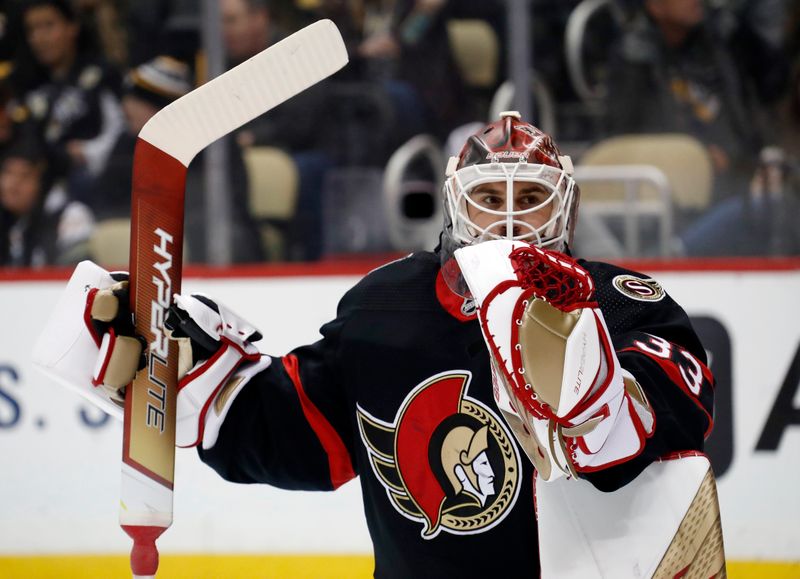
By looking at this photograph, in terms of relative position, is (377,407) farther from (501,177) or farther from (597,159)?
(597,159)

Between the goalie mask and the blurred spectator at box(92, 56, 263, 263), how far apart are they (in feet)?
5.59

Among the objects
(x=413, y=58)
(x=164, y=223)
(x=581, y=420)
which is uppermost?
(x=413, y=58)

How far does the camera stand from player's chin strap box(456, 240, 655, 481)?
1475 millimetres

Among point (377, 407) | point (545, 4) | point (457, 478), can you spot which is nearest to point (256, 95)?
point (377, 407)

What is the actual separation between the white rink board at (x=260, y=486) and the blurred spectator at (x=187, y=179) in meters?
0.41

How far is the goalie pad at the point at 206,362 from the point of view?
1.90 metres

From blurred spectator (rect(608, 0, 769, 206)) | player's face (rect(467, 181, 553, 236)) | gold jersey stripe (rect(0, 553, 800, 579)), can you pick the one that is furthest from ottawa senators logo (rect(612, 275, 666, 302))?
blurred spectator (rect(608, 0, 769, 206))

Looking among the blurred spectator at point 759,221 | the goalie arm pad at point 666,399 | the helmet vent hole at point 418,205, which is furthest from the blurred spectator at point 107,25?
the goalie arm pad at point 666,399

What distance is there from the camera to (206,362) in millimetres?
1966

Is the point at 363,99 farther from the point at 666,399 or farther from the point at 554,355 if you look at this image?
the point at 554,355

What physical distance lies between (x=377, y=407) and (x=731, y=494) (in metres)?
1.36

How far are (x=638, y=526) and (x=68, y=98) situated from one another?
2.69 m

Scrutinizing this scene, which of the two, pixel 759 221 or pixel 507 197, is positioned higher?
pixel 759 221

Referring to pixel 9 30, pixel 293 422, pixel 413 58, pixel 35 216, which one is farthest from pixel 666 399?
pixel 9 30
